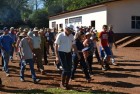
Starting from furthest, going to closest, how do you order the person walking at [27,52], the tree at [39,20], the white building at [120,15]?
the tree at [39,20], the white building at [120,15], the person walking at [27,52]

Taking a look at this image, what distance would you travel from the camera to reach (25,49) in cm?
1216

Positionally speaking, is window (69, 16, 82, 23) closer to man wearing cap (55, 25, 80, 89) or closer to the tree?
Result: the tree

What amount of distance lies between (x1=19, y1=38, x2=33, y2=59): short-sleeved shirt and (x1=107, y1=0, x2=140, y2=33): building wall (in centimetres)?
2115

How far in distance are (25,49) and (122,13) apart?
72.3 feet

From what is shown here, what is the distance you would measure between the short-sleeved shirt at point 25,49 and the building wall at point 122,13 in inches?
833

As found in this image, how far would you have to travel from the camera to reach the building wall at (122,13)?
3281 cm

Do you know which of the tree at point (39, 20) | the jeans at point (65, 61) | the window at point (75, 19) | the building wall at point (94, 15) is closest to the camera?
the jeans at point (65, 61)

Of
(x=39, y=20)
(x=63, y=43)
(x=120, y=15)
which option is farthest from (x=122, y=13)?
(x=39, y=20)

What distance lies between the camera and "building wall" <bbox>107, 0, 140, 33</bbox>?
3281 cm

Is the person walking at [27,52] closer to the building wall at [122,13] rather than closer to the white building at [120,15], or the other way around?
the white building at [120,15]

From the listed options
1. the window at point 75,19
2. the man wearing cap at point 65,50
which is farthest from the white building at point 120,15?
the man wearing cap at point 65,50

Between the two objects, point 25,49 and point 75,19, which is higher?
point 75,19

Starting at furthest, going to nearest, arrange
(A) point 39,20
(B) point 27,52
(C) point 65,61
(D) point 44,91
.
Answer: (A) point 39,20, (B) point 27,52, (C) point 65,61, (D) point 44,91

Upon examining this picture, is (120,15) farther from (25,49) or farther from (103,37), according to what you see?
(25,49)
